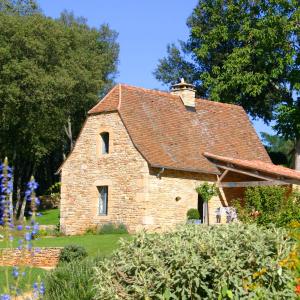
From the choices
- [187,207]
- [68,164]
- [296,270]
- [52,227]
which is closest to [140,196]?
[187,207]

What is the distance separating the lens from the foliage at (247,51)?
3772 cm

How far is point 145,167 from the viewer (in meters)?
26.0

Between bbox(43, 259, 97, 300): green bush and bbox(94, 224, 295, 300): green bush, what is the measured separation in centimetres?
172

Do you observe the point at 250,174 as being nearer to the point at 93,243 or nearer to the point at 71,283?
the point at 93,243

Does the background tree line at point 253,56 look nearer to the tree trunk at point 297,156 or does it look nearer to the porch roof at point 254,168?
the tree trunk at point 297,156

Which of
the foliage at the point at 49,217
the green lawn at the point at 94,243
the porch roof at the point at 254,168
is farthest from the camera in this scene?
the foliage at the point at 49,217

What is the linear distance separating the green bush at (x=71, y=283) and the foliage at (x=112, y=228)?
47.3 ft

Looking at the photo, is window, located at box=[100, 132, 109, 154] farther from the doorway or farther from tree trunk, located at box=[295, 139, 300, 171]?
tree trunk, located at box=[295, 139, 300, 171]

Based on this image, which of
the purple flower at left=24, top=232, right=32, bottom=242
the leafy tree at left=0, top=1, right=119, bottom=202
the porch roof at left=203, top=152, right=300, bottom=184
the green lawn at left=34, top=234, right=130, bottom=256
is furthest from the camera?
the leafy tree at left=0, top=1, right=119, bottom=202

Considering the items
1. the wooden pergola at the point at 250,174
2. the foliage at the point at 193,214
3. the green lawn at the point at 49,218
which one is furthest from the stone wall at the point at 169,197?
the green lawn at the point at 49,218

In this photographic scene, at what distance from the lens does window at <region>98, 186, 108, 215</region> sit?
27.7 m

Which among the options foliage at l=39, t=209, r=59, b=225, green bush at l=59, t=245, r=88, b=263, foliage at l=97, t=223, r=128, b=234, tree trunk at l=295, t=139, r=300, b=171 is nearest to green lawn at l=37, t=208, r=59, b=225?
foliage at l=39, t=209, r=59, b=225

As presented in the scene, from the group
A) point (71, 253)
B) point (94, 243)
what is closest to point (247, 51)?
point (94, 243)

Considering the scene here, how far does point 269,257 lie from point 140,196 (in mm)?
18073
